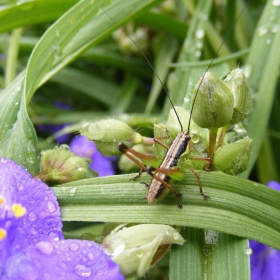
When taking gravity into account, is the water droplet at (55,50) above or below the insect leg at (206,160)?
above

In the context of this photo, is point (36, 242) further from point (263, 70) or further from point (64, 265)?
point (263, 70)

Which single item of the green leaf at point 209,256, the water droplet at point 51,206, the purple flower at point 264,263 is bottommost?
the purple flower at point 264,263

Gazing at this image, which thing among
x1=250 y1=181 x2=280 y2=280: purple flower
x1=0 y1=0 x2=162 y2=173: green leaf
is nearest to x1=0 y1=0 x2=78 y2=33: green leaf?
x1=0 y1=0 x2=162 y2=173: green leaf

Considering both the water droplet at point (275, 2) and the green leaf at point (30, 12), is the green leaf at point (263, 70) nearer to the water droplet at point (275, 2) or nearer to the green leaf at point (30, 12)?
the water droplet at point (275, 2)

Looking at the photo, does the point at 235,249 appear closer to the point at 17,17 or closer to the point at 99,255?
the point at 99,255

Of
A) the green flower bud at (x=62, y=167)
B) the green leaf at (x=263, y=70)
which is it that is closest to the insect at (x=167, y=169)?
the green flower bud at (x=62, y=167)

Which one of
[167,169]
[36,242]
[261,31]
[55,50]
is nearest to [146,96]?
[261,31]

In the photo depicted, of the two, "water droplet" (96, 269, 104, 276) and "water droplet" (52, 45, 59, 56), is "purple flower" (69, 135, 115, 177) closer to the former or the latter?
"water droplet" (52, 45, 59, 56)
